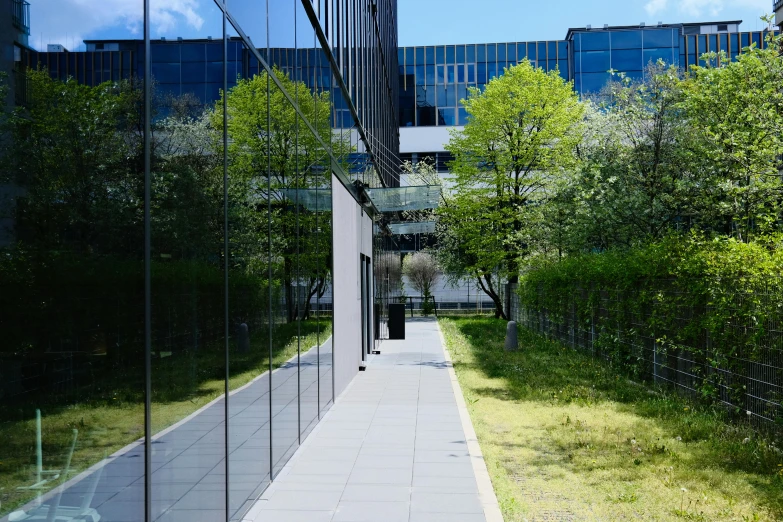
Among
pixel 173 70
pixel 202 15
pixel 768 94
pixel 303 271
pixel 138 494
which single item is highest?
pixel 768 94

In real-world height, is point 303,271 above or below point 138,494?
above

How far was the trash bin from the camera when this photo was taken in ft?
89.5

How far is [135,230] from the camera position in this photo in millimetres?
3613

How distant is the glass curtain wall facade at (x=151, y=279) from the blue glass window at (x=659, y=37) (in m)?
54.4

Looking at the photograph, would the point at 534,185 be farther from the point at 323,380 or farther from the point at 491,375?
the point at 323,380

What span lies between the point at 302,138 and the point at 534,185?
27.6 metres

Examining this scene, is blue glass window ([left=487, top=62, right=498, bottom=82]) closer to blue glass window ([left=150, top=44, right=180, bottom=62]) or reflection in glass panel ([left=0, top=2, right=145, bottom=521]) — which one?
blue glass window ([left=150, top=44, right=180, bottom=62])

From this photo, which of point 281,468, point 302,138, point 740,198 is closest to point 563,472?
point 281,468

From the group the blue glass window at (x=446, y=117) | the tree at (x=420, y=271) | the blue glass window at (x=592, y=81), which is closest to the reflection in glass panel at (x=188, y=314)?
the tree at (x=420, y=271)

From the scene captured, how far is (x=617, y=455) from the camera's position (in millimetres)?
8383

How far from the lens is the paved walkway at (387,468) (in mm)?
6352

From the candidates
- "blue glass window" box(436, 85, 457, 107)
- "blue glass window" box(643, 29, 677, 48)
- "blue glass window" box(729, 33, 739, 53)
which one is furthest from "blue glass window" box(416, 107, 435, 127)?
A: "blue glass window" box(729, 33, 739, 53)

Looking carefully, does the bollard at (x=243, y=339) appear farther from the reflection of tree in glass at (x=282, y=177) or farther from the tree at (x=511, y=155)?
the tree at (x=511, y=155)

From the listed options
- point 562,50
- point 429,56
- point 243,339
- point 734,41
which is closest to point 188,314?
point 243,339
